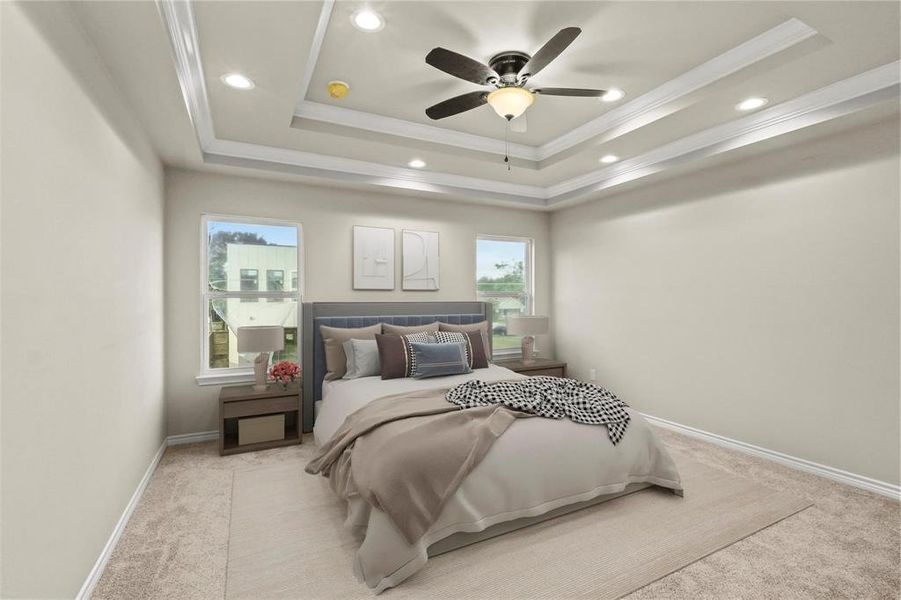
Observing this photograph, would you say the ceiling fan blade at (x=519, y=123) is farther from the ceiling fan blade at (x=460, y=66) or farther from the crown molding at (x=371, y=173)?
the crown molding at (x=371, y=173)

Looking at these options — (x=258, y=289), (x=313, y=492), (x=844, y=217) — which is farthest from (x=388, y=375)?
(x=844, y=217)

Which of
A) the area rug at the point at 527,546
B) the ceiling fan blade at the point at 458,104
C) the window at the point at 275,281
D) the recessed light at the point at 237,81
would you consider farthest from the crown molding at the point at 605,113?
the area rug at the point at 527,546

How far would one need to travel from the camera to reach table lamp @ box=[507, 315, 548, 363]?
16.3 feet

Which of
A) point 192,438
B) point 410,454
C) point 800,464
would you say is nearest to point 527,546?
point 410,454

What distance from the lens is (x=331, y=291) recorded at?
4418mm

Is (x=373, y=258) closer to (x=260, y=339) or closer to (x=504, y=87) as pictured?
(x=260, y=339)

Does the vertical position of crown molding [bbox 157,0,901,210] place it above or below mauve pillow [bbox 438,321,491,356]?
above

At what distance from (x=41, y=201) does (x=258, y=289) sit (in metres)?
2.71

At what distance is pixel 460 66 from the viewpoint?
2211mm

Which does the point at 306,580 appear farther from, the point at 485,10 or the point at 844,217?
the point at 844,217

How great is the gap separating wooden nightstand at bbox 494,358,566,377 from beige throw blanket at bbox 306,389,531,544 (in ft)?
7.02

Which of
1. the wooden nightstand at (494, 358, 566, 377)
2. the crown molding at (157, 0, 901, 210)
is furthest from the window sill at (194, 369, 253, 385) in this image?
the wooden nightstand at (494, 358, 566, 377)

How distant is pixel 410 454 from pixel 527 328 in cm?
303

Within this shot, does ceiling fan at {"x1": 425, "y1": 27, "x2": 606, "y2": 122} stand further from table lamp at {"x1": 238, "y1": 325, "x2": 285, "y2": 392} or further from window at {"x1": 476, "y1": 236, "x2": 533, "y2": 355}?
window at {"x1": 476, "y1": 236, "x2": 533, "y2": 355}
